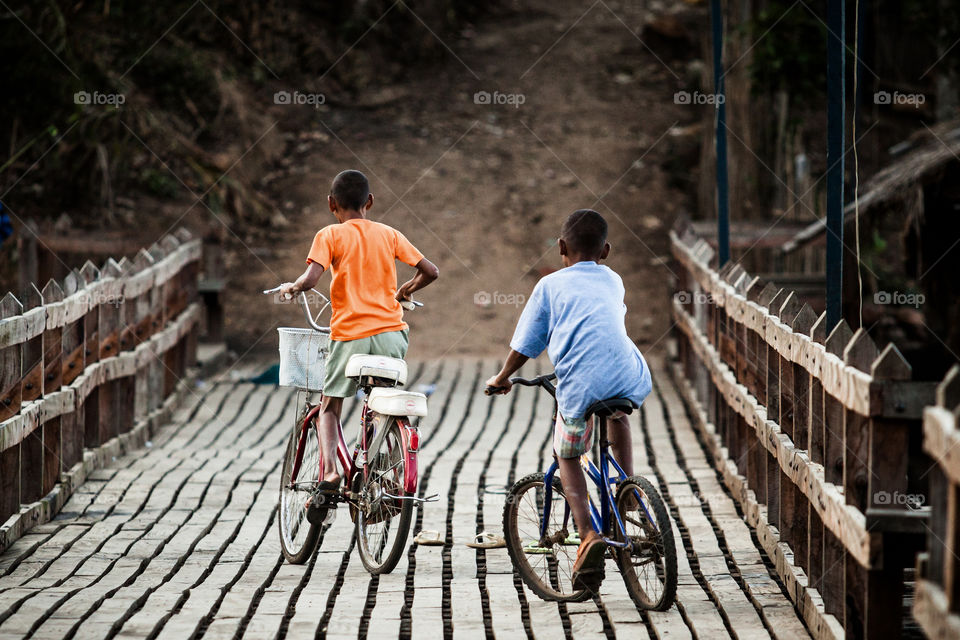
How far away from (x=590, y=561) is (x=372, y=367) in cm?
122

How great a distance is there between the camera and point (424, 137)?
19078mm

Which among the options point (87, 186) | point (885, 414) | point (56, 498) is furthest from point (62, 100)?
point (885, 414)

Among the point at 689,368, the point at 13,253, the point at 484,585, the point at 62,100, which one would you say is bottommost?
the point at 484,585

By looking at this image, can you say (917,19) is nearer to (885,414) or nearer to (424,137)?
(424,137)

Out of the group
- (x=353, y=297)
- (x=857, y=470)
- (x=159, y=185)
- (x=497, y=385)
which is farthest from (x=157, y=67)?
(x=857, y=470)

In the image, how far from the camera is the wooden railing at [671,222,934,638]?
3.66m

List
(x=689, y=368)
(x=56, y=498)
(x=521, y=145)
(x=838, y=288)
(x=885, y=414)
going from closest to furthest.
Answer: (x=885, y=414) → (x=838, y=288) → (x=56, y=498) → (x=689, y=368) → (x=521, y=145)

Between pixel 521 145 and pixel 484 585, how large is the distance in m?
14.2

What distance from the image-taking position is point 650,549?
4512 mm
